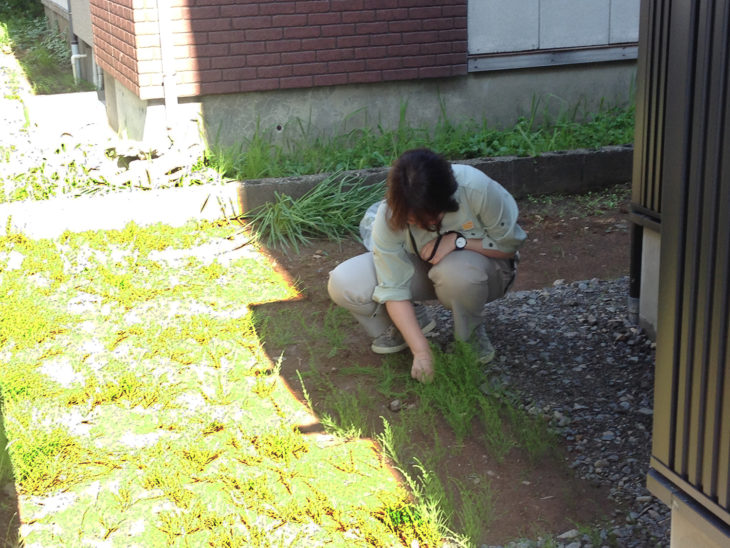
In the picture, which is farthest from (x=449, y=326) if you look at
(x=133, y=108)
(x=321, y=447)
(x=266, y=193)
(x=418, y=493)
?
(x=133, y=108)

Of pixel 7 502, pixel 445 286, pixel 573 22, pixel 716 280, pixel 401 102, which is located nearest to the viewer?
pixel 716 280

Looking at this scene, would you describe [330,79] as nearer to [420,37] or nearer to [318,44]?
[318,44]

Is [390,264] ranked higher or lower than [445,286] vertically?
higher

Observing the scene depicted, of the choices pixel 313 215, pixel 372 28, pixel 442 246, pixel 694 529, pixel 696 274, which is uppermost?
pixel 372 28

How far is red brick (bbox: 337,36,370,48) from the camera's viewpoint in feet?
25.4

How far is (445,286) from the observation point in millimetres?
4203

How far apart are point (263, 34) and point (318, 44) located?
0.46m

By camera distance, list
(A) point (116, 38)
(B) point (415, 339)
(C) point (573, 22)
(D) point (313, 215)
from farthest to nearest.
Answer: (A) point (116, 38) < (C) point (573, 22) < (D) point (313, 215) < (B) point (415, 339)

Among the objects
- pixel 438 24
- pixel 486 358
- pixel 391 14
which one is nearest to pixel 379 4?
pixel 391 14

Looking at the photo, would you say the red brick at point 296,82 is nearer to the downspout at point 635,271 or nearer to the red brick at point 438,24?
the red brick at point 438,24

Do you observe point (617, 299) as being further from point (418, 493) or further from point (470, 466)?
point (418, 493)

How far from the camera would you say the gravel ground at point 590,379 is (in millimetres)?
3355

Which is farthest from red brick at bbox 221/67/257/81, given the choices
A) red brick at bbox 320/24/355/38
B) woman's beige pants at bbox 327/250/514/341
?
Result: woman's beige pants at bbox 327/250/514/341

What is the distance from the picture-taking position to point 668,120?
251 cm
